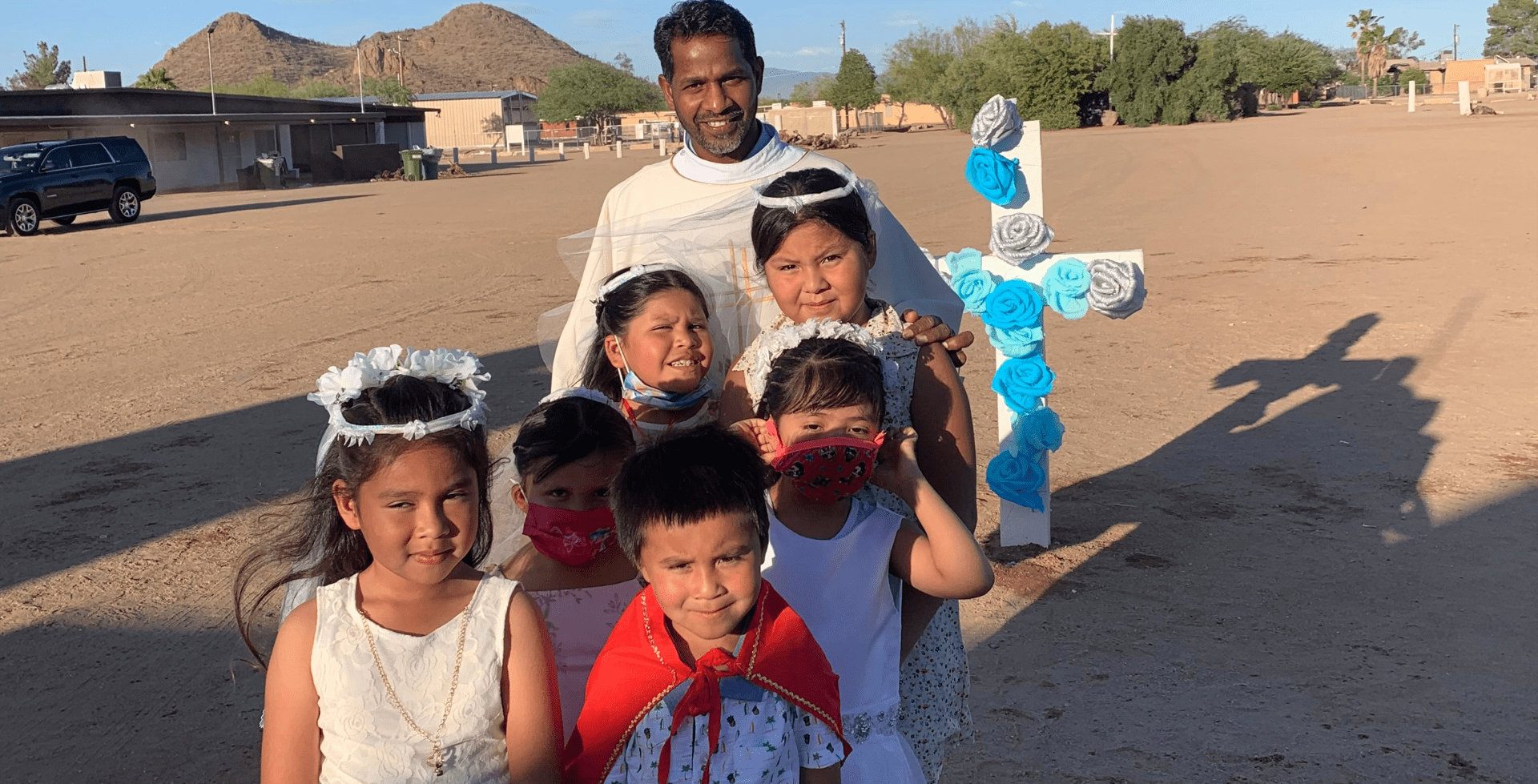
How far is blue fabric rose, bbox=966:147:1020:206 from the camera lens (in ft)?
17.4

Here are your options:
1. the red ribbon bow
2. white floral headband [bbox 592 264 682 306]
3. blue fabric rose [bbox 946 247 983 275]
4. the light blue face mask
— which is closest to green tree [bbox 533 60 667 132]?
blue fabric rose [bbox 946 247 983 275]

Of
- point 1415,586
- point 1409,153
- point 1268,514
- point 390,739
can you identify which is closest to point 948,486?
point 390,739

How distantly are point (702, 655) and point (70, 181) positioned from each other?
25993 millimetres

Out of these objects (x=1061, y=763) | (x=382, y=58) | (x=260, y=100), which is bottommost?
(x=1061, y=763)

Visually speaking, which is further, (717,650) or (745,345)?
(745,345)

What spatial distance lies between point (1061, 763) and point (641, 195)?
2168mm

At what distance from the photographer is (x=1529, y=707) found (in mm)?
4016

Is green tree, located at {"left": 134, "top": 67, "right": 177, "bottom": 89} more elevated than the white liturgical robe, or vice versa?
green tree, located at {"left": 134, "top": 67, "right": 177, "bottom": 89}

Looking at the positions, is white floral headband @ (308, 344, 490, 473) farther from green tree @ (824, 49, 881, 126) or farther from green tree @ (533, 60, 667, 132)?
green tree @ (533, 60, 667, 132)

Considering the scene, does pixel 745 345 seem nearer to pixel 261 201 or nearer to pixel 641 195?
pixel 641 195

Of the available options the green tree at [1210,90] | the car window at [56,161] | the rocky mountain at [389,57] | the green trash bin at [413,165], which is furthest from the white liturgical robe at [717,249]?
the rocky mountain at [389,57]

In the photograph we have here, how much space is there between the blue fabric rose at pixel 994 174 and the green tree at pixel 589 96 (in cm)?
8796

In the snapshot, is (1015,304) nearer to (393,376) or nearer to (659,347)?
(659,347)

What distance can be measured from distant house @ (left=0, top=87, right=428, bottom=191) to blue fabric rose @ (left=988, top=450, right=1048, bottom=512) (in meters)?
35.7
